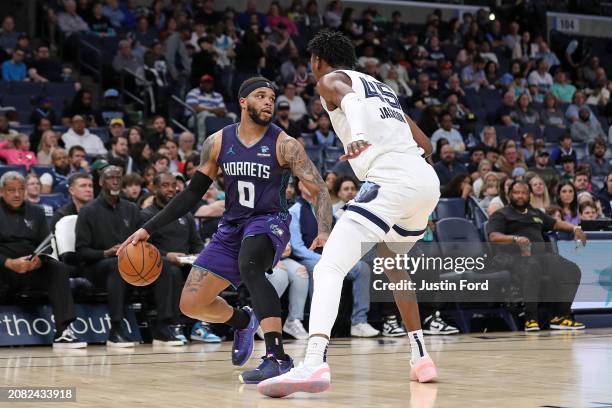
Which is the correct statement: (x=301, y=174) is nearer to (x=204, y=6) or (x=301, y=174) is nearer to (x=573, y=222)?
(x=573, y=222)

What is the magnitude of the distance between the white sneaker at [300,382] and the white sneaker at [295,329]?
4.46 m

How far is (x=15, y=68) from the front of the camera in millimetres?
15234

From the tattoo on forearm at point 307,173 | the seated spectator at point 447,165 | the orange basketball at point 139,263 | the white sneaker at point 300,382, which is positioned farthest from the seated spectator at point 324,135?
the white sneaker at point 300,382

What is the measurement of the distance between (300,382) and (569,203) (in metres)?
7.67

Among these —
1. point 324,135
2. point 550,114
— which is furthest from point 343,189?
point 550,114

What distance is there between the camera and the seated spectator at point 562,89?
21.6 meters

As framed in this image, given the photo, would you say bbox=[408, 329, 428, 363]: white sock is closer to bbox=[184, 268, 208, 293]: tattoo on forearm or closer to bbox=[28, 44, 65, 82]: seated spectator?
bbox=[184, 268, 208, 293]: tattoo on forearm

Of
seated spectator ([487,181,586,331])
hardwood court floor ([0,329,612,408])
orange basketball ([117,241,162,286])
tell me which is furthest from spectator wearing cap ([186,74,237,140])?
orange basketball ([117,241,162,286])

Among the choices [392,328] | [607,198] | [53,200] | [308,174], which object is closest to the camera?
[308,174]

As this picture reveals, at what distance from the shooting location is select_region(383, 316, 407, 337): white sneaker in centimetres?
1034

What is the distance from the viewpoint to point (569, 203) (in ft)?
40.2

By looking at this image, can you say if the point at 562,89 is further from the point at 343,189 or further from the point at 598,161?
the point at 343,189

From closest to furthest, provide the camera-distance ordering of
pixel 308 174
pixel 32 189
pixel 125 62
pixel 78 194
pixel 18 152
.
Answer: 1. pixel 308 174
2. pixel 78 194
3. pixel 32 189
4. pixel 18 152
5. pixel 125 62

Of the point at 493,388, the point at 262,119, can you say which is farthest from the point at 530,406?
the point at 262,119
